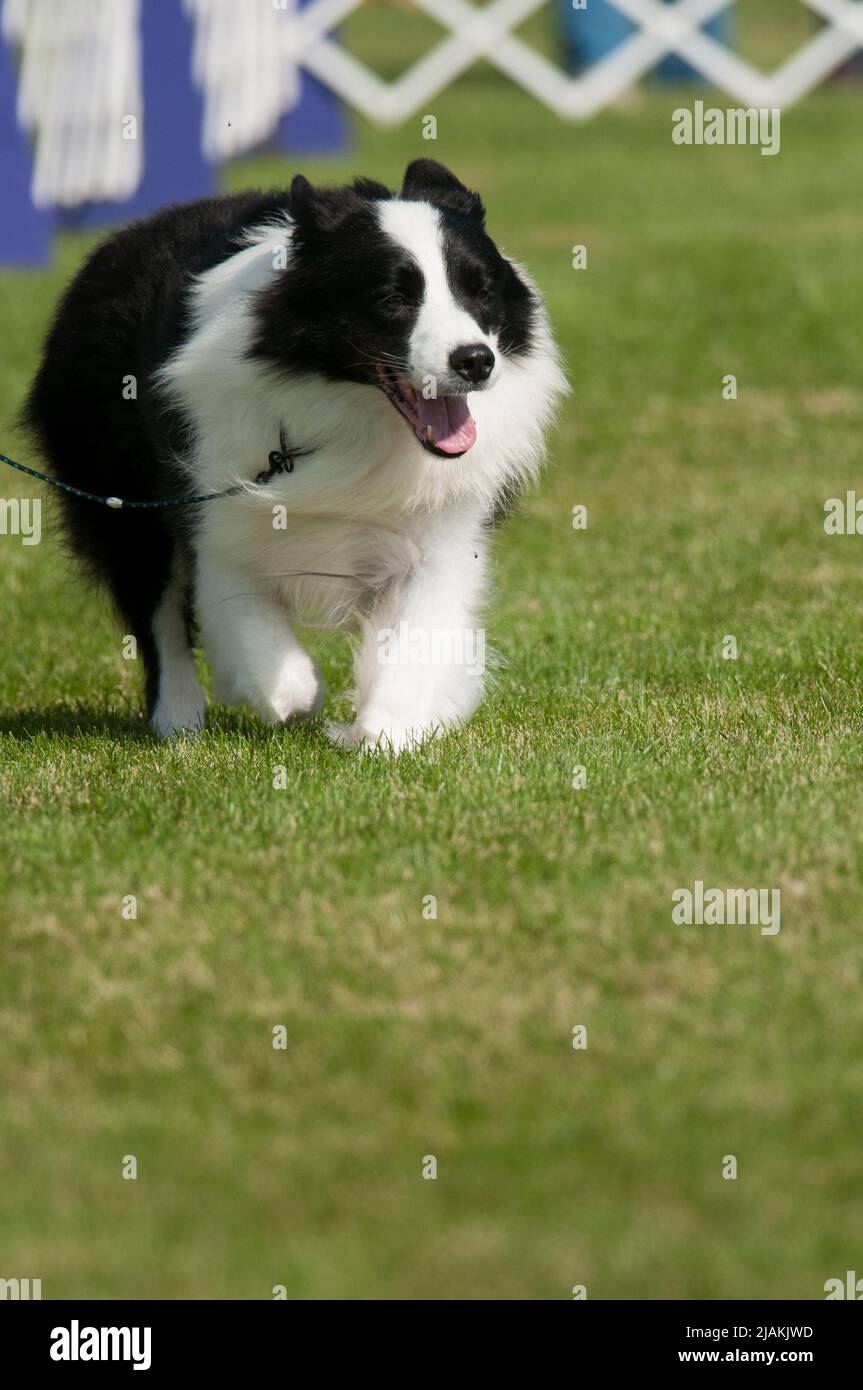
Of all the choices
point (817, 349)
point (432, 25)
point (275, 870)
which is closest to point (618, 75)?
point (817, 349)

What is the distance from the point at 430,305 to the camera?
5.09 meters

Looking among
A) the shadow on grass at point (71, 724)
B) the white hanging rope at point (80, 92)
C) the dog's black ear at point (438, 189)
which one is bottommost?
the shadow on grass at point (71, 724)

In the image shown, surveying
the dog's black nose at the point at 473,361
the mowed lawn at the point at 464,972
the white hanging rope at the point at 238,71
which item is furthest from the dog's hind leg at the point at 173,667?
the white hanging rope at the point at 238,71

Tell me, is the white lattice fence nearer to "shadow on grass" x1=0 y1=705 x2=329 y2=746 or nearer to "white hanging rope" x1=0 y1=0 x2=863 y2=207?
"white hanging rope" x1=0 y1=0 x2=863 y2=207

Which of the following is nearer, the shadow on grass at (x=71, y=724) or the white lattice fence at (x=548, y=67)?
the shadow on grass at (x=71, y=724)

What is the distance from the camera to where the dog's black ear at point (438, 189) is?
5.40 m

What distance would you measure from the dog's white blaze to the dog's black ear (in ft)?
0.71

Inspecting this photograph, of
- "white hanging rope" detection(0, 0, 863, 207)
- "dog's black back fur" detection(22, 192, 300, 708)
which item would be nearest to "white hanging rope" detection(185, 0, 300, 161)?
"white hanging rope" detection(0, 0, 863, 207)

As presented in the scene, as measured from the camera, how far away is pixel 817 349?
41.5 ft

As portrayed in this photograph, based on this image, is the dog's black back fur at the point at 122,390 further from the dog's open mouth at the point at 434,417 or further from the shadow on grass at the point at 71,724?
the dog's open mouth at the point at 434,417

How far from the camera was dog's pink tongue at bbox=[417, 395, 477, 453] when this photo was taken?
5.27 metres

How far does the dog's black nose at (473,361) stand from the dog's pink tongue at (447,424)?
292mm
